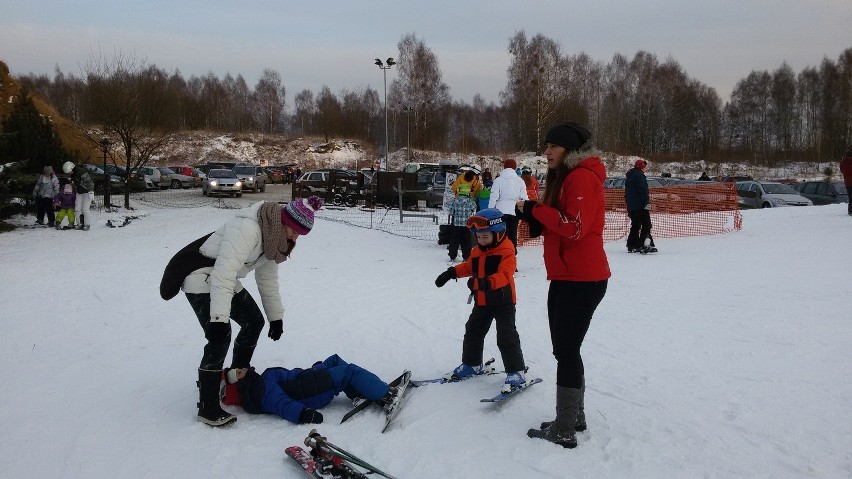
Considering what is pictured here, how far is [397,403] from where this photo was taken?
4008 millimetres

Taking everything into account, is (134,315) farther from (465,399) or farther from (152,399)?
(465,399)

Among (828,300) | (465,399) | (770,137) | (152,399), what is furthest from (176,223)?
(770,137)

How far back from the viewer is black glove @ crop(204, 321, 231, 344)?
3.69 meters

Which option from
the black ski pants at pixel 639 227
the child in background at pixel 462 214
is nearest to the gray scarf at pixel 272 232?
the child in background at pixel 462 214

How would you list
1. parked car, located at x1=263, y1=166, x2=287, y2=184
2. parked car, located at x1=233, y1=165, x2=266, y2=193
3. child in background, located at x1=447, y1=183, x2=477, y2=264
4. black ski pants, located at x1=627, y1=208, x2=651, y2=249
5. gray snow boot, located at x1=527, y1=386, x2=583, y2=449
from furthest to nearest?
parked car, located at x1=263, y1=166, x2=287, y2=184 < parked car, located at x1=233, y1=165, x2=266, y2=193 < black ski pants, located at x1=627, y1=208, x2=651, y2=249 < child in background, located at x1=447, y1=183, x2=477, y2=264 < gray snow boot, located at x1=527, y1=386, x2=583, y2=449

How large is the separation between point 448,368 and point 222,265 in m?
2.25

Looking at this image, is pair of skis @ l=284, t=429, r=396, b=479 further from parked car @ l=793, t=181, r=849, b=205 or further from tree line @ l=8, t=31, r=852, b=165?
tree line @ l=8, t=31, r=852, b=165

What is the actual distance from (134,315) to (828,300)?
8.27 meters

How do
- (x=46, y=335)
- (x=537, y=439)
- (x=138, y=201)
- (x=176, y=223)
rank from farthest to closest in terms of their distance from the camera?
(x=138, y=201) → (x=176, y=223) → (x=46, y=335) → (x=537, y=439)

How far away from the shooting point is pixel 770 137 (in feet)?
195

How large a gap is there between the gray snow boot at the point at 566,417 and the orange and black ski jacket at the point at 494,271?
973 mm

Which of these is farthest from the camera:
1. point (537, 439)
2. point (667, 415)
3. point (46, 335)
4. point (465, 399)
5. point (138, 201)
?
point (138, 201)

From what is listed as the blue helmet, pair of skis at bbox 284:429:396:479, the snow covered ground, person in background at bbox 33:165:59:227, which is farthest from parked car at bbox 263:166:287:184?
pair of skis at bbox 284:429:396:479

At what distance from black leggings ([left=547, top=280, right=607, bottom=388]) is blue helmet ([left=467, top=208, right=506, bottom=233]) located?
0.92 metres
